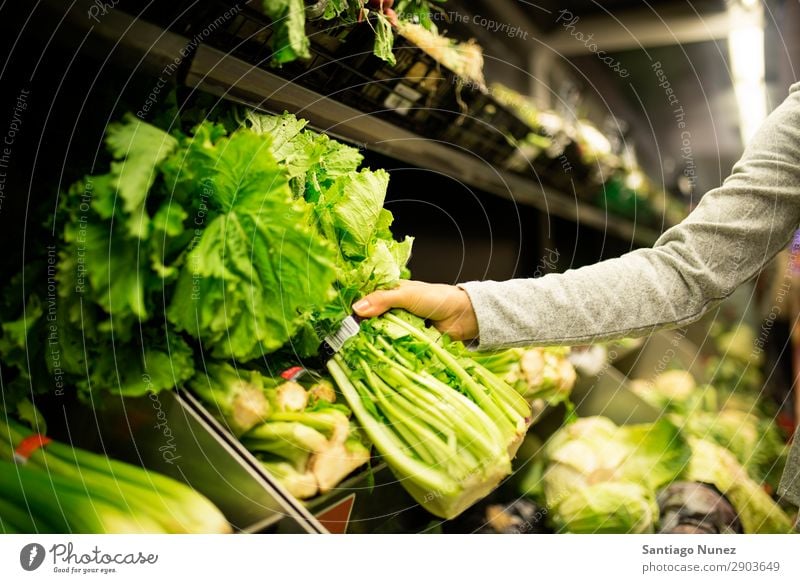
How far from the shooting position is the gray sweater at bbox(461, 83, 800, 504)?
3.31 feet

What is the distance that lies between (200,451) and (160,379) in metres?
0.12

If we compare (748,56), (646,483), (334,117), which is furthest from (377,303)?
(748,56)

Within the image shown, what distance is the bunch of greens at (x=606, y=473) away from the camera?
1.32m

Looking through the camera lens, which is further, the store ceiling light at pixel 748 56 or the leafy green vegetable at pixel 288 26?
the store ceiling light at pixel 748 56

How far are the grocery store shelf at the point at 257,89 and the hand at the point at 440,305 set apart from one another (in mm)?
275

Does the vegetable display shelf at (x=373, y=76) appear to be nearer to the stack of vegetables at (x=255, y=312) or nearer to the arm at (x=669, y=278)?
the stack of vegetables at (x=255, y=312)

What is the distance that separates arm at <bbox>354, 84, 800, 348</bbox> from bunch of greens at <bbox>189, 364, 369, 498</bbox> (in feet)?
0.77

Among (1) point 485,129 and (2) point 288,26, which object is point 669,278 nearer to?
(1) point 485,129

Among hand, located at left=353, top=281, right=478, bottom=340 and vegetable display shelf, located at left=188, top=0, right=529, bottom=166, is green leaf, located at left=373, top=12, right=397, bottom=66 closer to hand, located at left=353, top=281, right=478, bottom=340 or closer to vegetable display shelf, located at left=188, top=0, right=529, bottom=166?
vegetable display shelf, located at left=188, top=0, right=529, bottom=166

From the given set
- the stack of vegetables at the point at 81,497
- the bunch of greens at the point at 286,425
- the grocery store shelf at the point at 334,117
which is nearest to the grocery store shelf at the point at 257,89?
the grocery store shelf at the point at 334,117

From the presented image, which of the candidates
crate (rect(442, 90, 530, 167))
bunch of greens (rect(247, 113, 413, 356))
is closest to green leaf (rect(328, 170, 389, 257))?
bunch of greens (rect(247, 113, 413, 356))

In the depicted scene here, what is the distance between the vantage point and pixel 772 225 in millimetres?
1041
